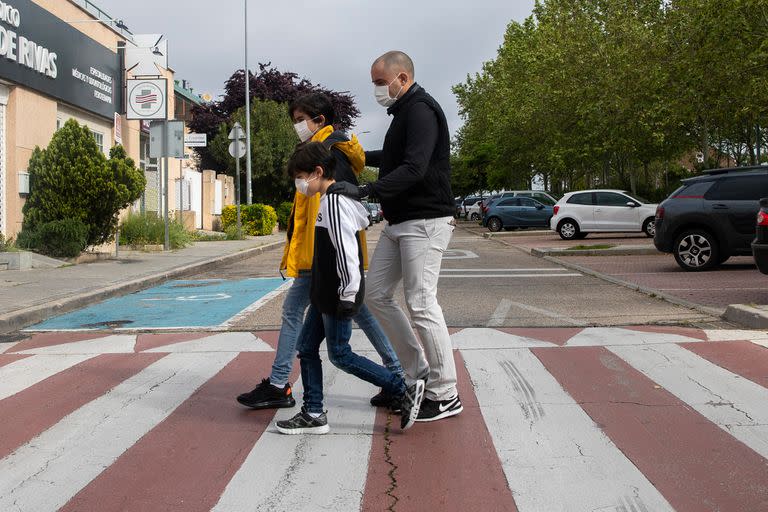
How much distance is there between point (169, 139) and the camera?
2006cm

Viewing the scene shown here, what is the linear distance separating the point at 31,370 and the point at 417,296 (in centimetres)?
337

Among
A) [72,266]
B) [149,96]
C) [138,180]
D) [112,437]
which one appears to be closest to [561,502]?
[112,437]

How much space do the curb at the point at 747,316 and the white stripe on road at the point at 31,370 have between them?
18.5 ft

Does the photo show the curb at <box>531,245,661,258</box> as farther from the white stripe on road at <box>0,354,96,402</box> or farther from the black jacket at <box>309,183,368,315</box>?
the black jacket at <box>309,183,368,315</box>

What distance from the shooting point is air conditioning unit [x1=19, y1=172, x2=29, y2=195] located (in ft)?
54.2

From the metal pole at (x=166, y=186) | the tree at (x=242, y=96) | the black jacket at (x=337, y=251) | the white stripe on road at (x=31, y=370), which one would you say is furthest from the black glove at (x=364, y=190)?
the tree at (x=242, y=96)

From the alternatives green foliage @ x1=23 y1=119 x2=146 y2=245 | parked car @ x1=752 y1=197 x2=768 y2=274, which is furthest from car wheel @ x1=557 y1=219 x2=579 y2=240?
parked car @ x1=752 y1=197 x2=768 y2=274

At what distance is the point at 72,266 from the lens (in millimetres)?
15812

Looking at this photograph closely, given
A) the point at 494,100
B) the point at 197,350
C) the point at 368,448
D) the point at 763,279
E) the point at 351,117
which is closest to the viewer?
the point at 368,448

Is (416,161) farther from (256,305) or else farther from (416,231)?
(256,305)

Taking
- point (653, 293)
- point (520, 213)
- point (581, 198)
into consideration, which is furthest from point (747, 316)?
point (520, 213)

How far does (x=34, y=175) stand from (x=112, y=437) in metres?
13.4

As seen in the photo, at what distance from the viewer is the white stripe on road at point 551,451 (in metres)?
3.74

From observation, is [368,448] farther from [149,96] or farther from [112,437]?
[149,96]
